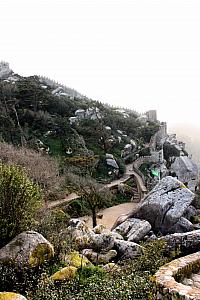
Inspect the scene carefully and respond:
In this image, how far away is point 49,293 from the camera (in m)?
7.03

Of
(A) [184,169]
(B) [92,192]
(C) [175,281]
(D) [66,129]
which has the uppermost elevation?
(C) [175,281]

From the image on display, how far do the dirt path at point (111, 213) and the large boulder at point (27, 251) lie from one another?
1107cm

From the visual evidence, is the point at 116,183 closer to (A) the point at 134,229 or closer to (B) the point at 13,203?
(A) the point at 134,229

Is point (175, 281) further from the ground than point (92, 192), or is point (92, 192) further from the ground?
point (175, 281)

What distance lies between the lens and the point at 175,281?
5547 millimetres

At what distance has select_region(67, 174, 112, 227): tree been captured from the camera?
20234mm

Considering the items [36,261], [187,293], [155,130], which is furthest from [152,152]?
[187,293]

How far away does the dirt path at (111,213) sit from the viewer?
2128 centimetres

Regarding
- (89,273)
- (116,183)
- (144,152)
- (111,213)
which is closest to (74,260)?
(89,273)

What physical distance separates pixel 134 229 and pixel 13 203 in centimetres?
639

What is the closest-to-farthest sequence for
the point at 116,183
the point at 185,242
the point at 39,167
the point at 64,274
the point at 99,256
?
1. the point at 64,274
2. the point at 185,242
3. the point at 99,256
4. the point at 39,167
5. the point at 116,183

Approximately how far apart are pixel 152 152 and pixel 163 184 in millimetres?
22824

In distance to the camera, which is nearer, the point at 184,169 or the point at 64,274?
the point at 64,274

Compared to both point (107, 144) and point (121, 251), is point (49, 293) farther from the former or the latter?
point (107, 144)
